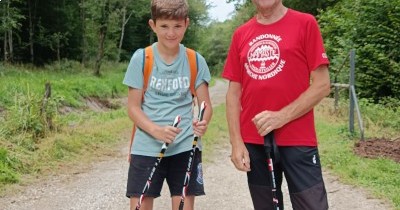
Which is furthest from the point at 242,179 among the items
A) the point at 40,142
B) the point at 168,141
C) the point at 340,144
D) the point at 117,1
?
the point at 117,1

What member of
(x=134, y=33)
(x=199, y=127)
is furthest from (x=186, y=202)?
(x=134, y=33)

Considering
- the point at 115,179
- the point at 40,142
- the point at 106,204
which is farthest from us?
the point at 40,142

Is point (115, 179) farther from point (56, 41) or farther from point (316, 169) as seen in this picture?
point (56, 41)

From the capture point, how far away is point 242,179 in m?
6.61

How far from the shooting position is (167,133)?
284cm

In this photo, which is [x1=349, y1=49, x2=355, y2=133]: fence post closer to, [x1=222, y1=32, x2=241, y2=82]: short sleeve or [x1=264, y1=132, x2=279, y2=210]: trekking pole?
[x1=222, y1=32, x2=241, y2=82]: short sleeve

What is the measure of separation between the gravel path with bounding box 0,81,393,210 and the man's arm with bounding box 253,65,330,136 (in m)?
2.94

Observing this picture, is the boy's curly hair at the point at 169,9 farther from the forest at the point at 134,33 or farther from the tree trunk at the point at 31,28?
the tree trunk at the point at 31,28

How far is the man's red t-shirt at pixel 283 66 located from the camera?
8.50 ft

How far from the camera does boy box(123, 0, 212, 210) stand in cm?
294

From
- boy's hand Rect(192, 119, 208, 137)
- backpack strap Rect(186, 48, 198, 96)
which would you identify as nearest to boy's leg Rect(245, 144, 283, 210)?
boy's hand Rect(192, 119, 208, 137)

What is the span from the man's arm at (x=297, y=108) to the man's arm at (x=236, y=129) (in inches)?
8.1

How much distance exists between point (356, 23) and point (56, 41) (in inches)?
806

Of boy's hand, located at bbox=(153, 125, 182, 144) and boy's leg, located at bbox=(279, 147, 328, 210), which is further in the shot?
boy's hand, located at bbox=(153, 125, 182, 144)
